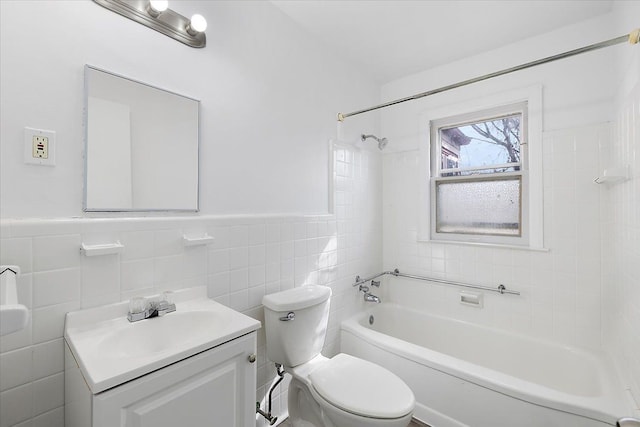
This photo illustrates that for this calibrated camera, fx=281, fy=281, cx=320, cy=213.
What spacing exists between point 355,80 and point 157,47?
1665 mm

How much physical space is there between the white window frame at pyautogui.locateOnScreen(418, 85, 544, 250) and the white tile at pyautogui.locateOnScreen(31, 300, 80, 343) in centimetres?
243

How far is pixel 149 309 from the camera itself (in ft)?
3.80

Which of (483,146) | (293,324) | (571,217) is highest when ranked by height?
(483,146)

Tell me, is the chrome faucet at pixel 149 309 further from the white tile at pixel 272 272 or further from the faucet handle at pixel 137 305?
the white tile at pixel 272 272

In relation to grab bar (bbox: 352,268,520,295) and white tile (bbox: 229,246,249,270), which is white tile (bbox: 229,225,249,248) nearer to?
white tile (bbox: 229,246,249,270)

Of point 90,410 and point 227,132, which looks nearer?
point 90,410

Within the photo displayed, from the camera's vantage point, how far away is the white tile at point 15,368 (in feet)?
2.98

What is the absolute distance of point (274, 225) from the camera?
174 centimetres

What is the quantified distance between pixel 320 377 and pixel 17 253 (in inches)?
52.1

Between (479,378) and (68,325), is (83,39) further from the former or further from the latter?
(479,378)

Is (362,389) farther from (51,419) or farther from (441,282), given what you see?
(441,282)

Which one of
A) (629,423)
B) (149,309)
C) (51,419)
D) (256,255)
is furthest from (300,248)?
(629,423)

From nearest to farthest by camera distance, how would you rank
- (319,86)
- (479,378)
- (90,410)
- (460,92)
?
(90,410) < (479,378) < (319,86) < (460,92)

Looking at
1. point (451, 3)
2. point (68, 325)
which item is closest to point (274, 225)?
point (68, 325)
